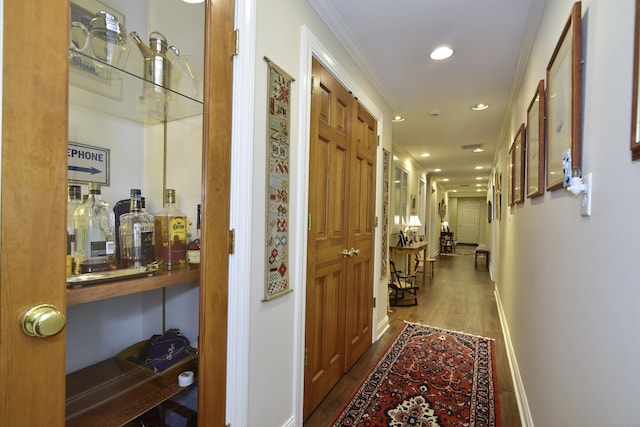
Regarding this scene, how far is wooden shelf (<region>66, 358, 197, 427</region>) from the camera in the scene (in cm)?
79

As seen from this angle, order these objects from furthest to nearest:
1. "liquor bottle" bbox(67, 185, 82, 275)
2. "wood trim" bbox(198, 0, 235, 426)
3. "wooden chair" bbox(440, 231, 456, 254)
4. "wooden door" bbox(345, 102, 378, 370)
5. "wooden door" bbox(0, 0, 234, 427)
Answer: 1. "wooden chair" bbox(440, 231, 456, 254)
2. "wooden door" bbox(345, 102, 378, 370)
3. "wood trim" bbox(198, 0, 235, 426)
4. "liquor bottle" bbox(67, 185, 82, 275)
5. "wooden door" bbox(0, 0, 234, 427)

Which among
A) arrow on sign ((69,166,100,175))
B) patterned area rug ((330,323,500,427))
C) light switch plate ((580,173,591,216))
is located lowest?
patterned area rug ((330,323,500,427))

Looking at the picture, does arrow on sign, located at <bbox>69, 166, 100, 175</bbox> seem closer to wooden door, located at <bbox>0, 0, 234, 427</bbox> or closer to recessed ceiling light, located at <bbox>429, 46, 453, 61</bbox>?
wooden door, located at <bbox>0, 0, 234, 427</bbox>

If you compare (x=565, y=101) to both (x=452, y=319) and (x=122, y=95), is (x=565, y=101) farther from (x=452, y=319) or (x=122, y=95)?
(x=452, y=319)

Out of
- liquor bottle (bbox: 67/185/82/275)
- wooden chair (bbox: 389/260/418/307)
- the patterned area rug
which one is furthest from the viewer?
wooden chair (bbox: 389/260/418/307)

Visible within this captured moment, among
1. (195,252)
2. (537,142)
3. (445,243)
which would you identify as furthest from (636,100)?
(445,243)

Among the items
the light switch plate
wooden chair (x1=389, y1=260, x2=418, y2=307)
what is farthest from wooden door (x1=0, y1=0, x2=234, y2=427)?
wooden chair (x1=389, y1=260, x2=418, y2=307)

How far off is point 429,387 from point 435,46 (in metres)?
2.47

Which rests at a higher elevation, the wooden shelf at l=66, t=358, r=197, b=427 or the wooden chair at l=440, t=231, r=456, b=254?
the wooden shelf at l=66, t=358, r=197, b=427

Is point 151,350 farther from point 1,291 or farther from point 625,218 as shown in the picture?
point 625,218

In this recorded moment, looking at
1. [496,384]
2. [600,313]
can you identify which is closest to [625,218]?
[600,313]

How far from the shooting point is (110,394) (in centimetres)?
92

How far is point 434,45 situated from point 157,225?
7.10 ft

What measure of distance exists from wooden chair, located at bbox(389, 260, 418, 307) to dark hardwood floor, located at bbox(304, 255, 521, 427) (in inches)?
5.4
